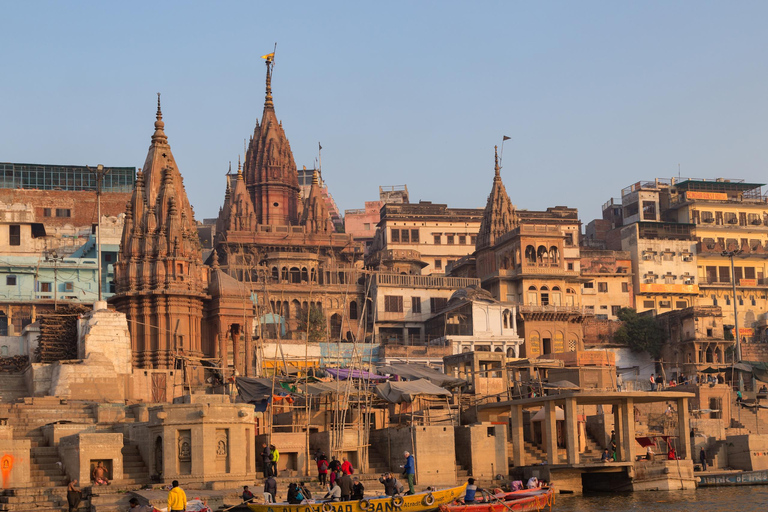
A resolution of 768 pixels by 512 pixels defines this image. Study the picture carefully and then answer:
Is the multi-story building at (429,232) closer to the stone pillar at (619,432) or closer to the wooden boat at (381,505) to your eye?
the stone pillar at (619,432)

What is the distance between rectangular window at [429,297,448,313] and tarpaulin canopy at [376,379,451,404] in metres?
30.7

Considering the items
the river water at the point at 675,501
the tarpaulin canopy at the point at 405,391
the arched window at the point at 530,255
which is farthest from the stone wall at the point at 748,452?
the arched window at the point at 530,255

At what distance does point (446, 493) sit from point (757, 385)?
36961 millimetres

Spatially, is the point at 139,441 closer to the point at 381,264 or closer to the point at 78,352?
the point at 78,352

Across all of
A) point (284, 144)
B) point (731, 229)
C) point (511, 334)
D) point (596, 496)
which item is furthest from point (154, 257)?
point (731, 229)

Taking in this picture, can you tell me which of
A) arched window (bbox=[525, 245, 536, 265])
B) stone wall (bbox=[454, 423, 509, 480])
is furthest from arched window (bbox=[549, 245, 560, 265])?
stone wall (bbox=[454, 423, 509, 480])

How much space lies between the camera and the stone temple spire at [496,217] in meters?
75.1

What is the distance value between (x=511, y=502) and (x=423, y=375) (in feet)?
50.5

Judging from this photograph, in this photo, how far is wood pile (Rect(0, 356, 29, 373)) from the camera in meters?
43.8

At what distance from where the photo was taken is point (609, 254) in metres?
80.2

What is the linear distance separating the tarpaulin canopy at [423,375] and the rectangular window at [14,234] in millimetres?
33376

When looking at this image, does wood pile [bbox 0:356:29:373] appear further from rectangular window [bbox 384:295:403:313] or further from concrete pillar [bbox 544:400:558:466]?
rectangular window [bbox 384:295:403:313]

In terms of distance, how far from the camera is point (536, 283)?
69.6 meters

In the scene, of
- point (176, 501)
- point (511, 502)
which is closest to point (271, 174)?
point (511, 502)
